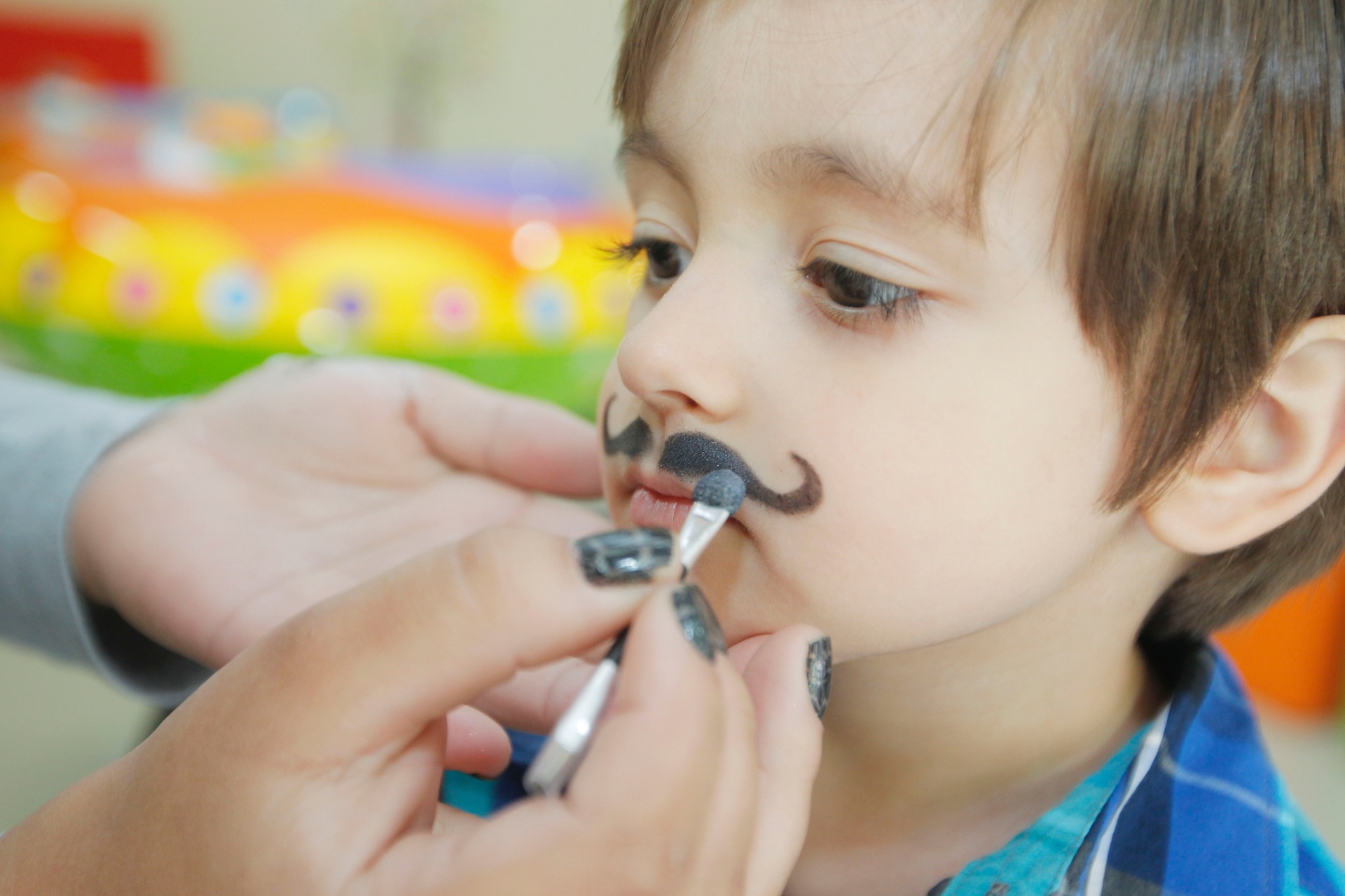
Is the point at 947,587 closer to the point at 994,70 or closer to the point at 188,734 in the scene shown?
the point at 994,70

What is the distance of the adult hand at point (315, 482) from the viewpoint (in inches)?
34.9

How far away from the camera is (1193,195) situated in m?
0.59

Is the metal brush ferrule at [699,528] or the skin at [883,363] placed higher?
the skin at [883,363]

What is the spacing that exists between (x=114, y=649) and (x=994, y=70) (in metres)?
0.82

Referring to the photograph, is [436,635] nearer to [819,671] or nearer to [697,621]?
[697,621]

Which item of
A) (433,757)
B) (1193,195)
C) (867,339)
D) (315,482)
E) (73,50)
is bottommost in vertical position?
(73,50)

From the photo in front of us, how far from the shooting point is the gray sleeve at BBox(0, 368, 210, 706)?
2.94 ft

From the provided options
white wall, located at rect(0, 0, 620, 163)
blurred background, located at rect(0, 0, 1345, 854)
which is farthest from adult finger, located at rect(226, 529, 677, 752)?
white wall, located at rect(0, 0, 620, 163)

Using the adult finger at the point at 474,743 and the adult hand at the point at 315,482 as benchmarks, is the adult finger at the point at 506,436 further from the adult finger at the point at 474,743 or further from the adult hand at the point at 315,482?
the adult finger at the point at 474,743

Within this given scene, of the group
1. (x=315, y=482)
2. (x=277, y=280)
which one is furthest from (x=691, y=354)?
(x=277, y=280)

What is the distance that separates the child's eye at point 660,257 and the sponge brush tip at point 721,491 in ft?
0.57

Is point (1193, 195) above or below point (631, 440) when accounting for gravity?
above

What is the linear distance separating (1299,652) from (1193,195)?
1651mm

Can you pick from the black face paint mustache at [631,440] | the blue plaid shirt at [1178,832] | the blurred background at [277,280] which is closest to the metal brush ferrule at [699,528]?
the black face paint mustache at [631,440]
